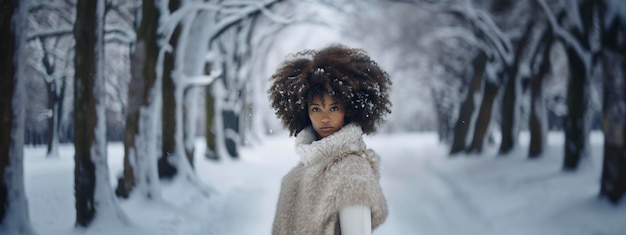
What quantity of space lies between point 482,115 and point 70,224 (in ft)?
51.3

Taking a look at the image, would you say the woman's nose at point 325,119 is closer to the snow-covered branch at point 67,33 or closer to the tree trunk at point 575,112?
the snow-covered branch at point 67,33

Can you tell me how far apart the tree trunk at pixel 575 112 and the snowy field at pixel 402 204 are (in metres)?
0.29

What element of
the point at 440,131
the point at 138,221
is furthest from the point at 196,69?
the point at 440,131

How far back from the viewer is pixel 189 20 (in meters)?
9.72

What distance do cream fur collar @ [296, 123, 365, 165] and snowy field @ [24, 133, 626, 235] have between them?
393cm

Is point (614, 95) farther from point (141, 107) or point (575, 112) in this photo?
point (141, 107)

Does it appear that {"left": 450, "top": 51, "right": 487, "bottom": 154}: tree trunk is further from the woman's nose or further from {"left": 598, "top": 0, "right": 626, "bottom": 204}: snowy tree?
the woman's nose

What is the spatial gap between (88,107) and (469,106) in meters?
16.4

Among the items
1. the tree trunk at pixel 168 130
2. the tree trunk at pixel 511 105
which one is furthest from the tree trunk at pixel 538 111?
the tree trunk at pixel 168 130

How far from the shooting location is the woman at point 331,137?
241cm

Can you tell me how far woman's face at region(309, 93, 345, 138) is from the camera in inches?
105

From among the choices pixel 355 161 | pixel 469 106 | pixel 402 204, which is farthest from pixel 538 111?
pixel 355 161

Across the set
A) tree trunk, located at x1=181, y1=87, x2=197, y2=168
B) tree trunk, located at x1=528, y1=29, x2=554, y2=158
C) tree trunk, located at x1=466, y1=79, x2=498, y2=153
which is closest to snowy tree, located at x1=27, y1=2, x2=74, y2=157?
tree trunk, located at x1=181, y1=87, x2=197, y2=168

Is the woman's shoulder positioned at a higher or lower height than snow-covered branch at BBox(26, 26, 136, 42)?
lower
